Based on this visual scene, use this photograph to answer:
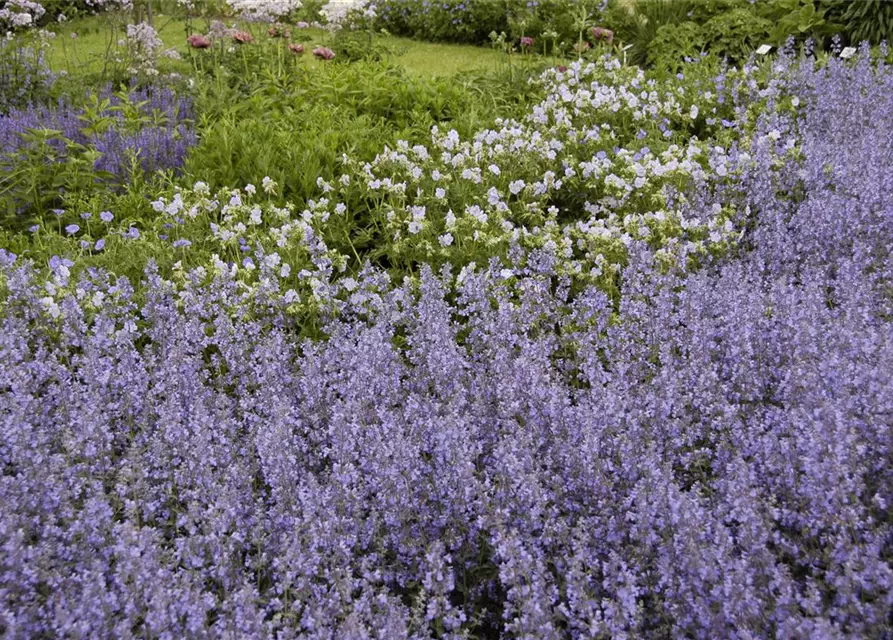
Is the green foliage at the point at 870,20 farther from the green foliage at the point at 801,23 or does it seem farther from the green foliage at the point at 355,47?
the green foliage at the point at 355,47

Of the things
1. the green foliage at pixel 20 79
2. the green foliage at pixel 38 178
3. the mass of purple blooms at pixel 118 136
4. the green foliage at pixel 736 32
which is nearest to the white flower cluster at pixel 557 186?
the mass of purple blooms at pixel 118 136

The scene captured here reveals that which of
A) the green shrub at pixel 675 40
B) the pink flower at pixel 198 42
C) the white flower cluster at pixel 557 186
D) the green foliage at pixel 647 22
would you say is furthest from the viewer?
the green foliage at pixel 647 22

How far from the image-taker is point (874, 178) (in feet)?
14.5

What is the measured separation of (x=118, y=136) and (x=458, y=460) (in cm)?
396

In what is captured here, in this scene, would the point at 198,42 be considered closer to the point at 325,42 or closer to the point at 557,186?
the point at 325,42

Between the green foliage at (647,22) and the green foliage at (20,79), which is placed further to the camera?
the green foliage at (647,22)

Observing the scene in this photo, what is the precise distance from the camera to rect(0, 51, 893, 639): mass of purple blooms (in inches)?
87.9

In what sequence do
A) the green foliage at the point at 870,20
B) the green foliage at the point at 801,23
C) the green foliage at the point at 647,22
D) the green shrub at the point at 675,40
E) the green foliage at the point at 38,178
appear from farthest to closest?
the green foliage at the point at 647,22 < the green shrub at the point at 675,40 < the green foliage at the point at 801,23 < the green foliage at the point at 870,20 < the green foliage at the point at 38,178

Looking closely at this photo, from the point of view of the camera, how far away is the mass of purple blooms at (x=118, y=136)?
18.2 feet

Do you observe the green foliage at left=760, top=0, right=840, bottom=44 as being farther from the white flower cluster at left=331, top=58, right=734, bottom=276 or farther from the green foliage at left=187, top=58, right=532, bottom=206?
the white flower cluster at left=331, top=58, right=734, bottom=276

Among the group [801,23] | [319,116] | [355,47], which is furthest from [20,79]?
[801,23]

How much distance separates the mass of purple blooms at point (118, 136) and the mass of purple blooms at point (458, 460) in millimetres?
1646

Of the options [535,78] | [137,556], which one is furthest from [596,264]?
[535,78]

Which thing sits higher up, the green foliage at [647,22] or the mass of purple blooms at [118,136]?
the green foliage at [647,22]
